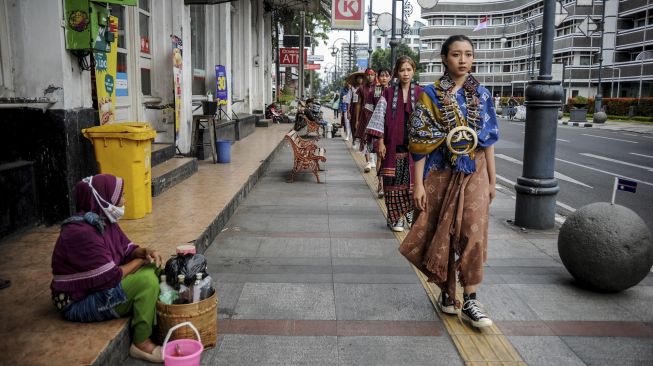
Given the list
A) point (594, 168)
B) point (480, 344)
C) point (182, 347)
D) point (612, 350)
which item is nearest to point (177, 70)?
point (182, 347)

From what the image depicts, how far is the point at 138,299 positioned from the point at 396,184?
3535mm

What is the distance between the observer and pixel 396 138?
6.41 meters

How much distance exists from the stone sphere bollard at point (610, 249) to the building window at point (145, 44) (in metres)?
7.43

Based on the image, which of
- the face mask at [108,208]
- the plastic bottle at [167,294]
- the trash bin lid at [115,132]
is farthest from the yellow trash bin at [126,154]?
the plastic bottle at [167,294]

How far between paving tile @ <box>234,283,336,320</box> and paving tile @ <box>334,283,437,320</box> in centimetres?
11

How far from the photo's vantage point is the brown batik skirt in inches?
158

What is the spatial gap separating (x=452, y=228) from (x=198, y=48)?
11.3 metres

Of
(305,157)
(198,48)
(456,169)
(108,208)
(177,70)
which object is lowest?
(305,157)

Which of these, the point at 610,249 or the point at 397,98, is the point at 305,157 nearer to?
the point at 397,98

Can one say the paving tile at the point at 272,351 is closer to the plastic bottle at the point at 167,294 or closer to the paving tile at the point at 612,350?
the plastic bottle at the point at 167,294

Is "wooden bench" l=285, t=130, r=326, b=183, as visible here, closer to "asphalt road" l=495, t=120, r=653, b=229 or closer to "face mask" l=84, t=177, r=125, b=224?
"asphalt road" l=495, t=120, r=653, b=229

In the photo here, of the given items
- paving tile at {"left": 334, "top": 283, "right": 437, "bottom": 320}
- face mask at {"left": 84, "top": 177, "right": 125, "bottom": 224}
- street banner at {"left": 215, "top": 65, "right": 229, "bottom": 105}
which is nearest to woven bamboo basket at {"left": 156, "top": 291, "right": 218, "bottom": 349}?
face mask at {"left": 84, "top": 177, "right": 125, "bottom": 224}

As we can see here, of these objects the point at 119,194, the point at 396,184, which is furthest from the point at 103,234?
the point at 396,184

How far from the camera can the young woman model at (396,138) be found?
248 inches
